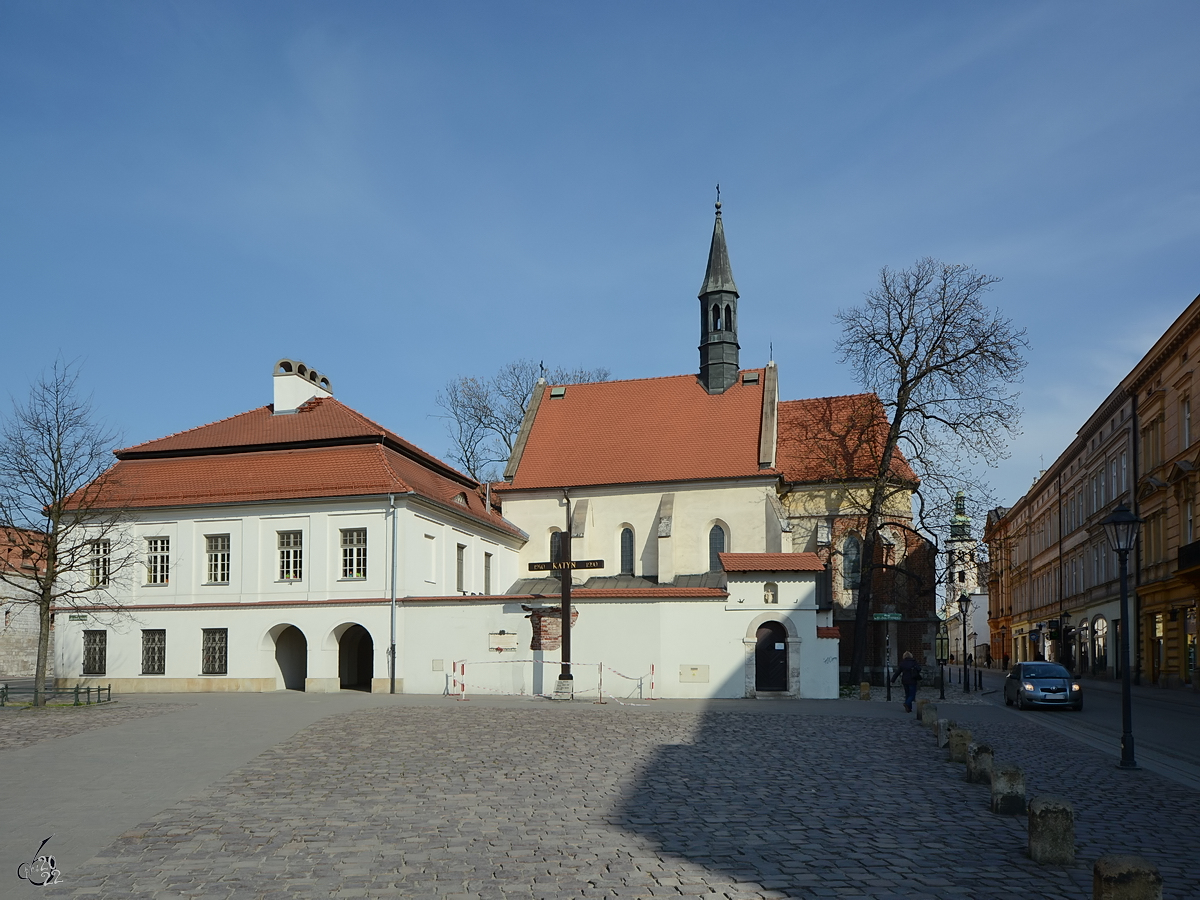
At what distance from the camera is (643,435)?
44.9 m

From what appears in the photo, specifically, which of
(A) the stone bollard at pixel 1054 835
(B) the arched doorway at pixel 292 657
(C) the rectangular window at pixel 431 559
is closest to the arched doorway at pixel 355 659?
(B) the arched doorway at pixel 292 657

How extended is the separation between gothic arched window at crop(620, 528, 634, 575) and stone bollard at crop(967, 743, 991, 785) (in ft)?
96.0

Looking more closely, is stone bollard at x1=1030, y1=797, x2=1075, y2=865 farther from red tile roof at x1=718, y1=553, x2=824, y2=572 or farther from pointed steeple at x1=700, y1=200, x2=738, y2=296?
pointed steeple at x1=700, y1=200, x2=738, y2=296

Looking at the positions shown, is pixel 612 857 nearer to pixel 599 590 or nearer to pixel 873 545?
pixel 599 590

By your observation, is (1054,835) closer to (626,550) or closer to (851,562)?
(626,550)

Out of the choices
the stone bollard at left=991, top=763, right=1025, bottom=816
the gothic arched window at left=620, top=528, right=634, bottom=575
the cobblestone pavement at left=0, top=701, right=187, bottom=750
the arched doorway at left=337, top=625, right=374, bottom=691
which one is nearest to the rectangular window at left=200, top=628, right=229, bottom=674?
the arched doorway at left=337, top=625, right=374, bottom=691

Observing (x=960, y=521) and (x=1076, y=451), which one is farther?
(x=1076, y=451)

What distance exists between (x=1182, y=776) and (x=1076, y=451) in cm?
4889

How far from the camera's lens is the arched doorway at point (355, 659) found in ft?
125

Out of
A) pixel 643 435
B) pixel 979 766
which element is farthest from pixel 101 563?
pixel 979 766

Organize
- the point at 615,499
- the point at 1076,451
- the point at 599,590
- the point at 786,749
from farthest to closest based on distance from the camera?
the point at 1076,451
the point at 615,499
the point at 599,590
the point at 786,749

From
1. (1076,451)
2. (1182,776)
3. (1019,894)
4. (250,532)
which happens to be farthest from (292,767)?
(1076,451)

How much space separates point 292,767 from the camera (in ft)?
50.2

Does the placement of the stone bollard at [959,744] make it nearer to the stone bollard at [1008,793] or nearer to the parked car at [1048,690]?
the stone bollard at [1008,793]
